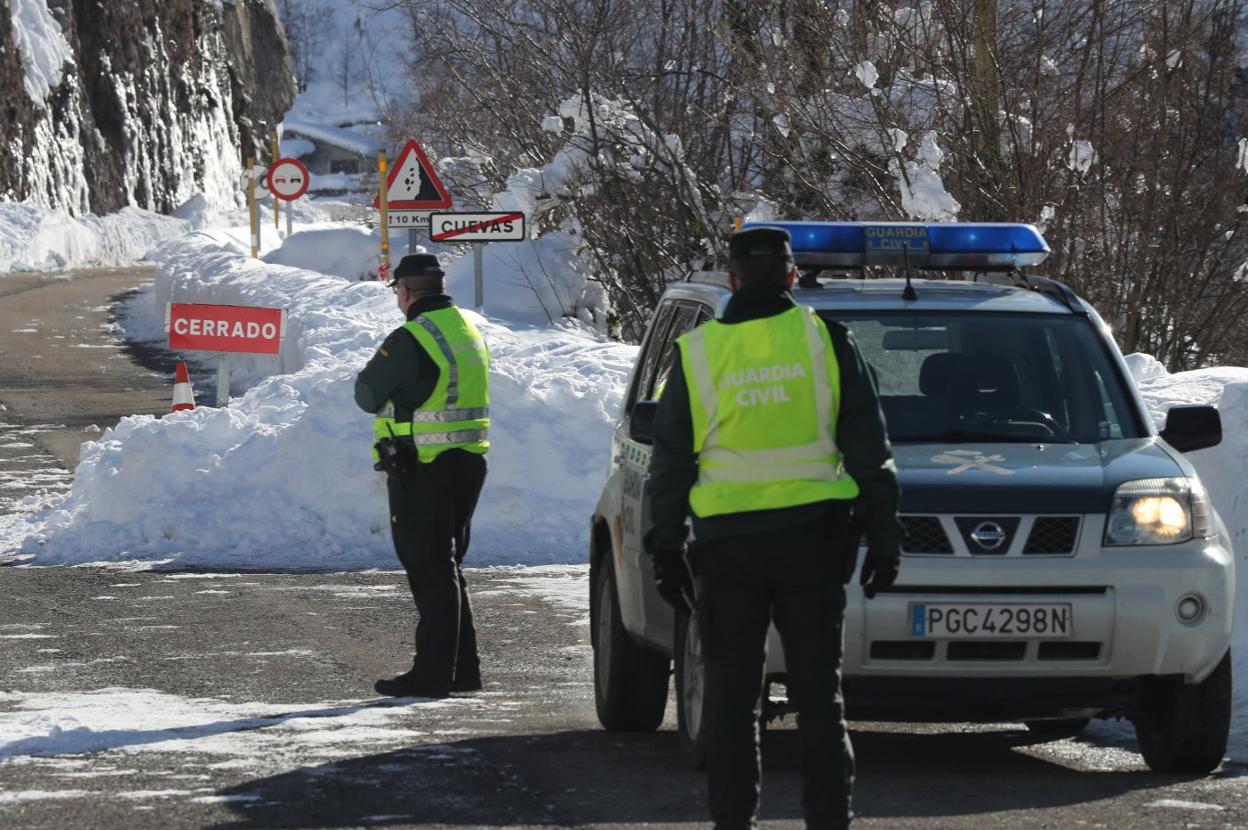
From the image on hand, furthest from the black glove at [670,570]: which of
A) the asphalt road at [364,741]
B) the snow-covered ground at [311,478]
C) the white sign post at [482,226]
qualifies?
the white sign post at [482,226]

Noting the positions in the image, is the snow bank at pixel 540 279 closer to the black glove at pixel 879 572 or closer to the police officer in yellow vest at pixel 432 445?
the police officer in yellow vest at pixel 432 445

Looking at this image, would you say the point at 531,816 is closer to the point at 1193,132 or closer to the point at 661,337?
the point at 661,337

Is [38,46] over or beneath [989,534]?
over

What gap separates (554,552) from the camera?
43.1 ft

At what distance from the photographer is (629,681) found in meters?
7.75

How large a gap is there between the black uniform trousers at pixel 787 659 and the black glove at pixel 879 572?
0.38 ft

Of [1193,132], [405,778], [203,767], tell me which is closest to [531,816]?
[405,778]

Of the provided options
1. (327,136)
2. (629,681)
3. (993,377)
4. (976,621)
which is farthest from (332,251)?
(327,136)

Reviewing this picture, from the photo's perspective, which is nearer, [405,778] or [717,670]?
[717,670]

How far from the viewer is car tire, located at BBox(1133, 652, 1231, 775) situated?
6758mm

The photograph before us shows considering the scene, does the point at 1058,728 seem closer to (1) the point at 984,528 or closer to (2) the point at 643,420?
(1) the point at 984,528

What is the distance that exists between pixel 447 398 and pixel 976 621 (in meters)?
3.06

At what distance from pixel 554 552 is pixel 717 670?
7.87 m

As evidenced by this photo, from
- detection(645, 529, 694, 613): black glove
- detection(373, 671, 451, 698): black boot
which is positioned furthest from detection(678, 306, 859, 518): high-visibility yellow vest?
detection(373, 671, 451, 698): black boot
